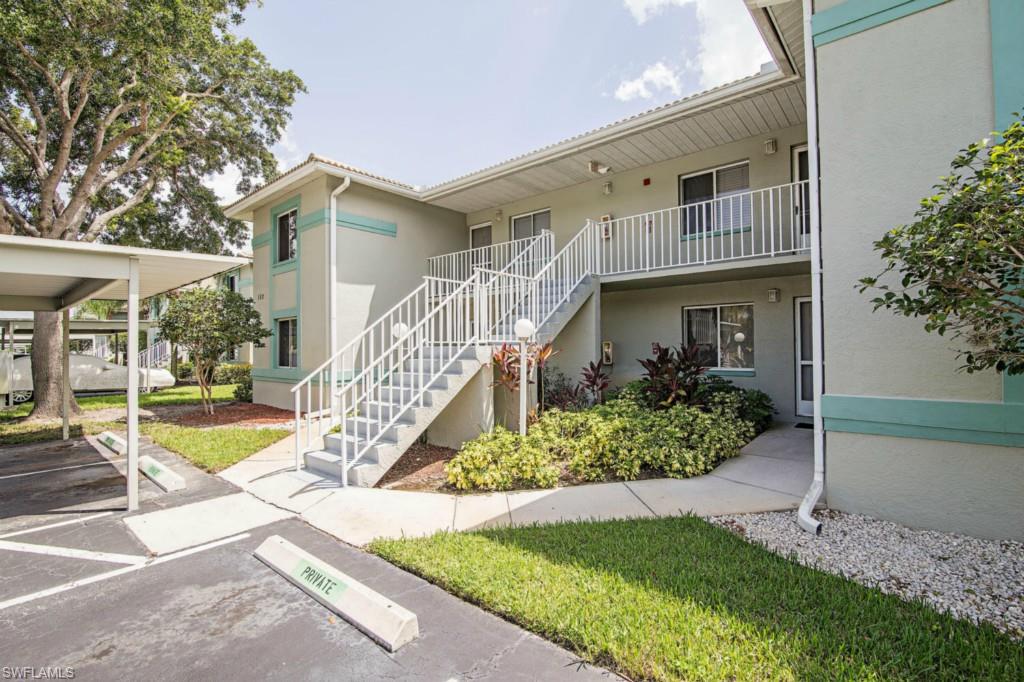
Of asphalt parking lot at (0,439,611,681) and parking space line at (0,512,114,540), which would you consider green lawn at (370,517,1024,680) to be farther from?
parking space line at (0,512,114,540)

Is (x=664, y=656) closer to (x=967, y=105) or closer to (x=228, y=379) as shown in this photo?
(x=967, y=105)

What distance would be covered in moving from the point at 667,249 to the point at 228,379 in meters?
17.4


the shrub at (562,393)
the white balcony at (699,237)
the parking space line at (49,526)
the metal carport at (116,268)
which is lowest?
the parking space line at (49,526)

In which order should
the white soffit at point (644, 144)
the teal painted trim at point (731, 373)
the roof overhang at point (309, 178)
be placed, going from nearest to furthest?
the white soffit at point (644, 144) < the teal painted trim at point (731, 373) < the roof overhang at point (309, 178)

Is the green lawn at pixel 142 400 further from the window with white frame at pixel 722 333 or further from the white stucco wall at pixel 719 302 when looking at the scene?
the window with white frame at pixel 722 333

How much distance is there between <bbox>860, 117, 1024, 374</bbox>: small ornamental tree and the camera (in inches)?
108

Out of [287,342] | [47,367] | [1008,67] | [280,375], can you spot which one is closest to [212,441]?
[280,375]

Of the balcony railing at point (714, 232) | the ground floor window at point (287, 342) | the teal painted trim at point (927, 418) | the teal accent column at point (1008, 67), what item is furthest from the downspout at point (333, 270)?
the teal accent column at point (1008, 67)

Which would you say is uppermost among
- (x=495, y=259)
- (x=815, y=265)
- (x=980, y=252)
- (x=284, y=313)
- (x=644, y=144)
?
(x=644, y=144)

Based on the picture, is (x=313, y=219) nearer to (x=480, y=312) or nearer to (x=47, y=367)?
(x=480, y=312)

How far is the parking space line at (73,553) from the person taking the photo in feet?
12.2

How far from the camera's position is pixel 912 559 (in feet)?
11.2

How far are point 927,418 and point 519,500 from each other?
12.1 feet

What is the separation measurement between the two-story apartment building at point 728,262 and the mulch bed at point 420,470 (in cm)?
26
